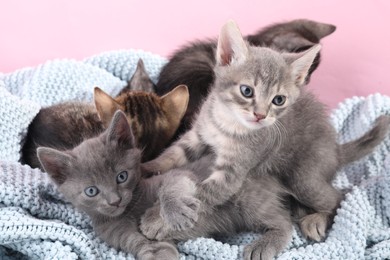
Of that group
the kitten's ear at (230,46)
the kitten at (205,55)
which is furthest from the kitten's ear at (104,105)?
the kitten's ear at (230,46)

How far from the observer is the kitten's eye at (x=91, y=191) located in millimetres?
1472

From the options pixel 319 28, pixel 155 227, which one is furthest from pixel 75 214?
pixel 319 28

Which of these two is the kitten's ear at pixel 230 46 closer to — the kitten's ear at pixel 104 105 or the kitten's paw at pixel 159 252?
the kitten's ear at pixel 104 105

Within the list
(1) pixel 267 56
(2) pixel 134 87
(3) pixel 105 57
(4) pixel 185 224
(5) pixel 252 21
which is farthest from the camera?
(5) pixel 252 21

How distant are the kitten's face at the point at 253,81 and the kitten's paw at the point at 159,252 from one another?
16.1 inches

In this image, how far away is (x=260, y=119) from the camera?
4.80 feet

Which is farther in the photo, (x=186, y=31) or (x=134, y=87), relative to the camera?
(x=186, y=31)

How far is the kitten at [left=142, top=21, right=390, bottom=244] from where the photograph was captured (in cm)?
151

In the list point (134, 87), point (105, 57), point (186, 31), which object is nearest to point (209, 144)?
point (134, 87)

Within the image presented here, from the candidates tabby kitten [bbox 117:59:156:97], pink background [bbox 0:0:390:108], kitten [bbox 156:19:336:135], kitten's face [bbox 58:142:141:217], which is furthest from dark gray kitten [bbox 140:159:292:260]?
pink background [bbox 0:0:390:108]

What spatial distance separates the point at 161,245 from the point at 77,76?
3.41ft

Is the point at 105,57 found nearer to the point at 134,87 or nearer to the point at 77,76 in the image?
the point at 77,76

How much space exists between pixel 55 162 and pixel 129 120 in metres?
0.38

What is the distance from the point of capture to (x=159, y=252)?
4.71ft
